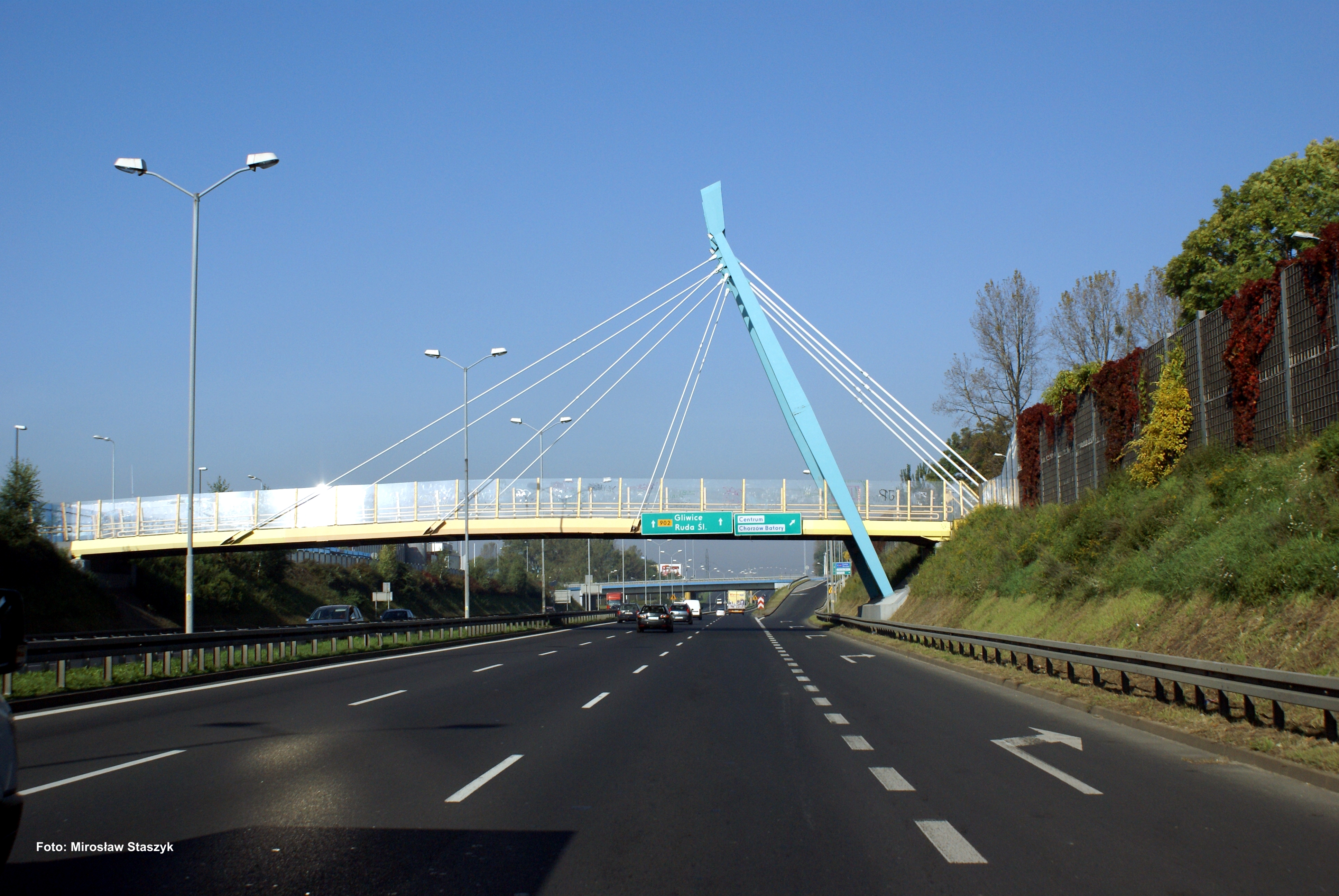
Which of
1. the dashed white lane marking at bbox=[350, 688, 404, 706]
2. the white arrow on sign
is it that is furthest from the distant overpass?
the white arrow on sign

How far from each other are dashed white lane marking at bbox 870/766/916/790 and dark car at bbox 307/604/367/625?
1183 inches

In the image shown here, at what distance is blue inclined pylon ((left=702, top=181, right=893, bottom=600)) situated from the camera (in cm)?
4334

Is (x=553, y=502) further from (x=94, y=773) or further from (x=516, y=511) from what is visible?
(x=94, y=773)

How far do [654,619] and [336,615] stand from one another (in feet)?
55.6

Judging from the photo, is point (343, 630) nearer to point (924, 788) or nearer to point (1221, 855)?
point (924, 788)

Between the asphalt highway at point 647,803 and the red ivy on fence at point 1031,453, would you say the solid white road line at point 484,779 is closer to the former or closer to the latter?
the asphalt highway at point 647,803

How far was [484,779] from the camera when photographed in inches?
350

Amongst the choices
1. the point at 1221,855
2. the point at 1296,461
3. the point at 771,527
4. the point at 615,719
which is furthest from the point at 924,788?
the point at 771,527

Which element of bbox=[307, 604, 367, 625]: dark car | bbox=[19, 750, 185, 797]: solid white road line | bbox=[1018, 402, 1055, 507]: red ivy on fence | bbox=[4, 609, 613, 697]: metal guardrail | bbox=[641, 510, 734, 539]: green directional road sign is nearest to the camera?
bbox=[19, 750, 185, 797]: solid white road line

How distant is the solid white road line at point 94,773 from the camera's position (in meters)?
8.27

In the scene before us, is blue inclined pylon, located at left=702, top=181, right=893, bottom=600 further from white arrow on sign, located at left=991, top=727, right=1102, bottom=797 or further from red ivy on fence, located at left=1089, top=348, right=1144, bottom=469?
white arrow on sign, located at left=991, top=727, right=1102, bottom=797

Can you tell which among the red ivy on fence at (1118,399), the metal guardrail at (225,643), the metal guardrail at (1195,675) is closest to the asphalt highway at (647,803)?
the metal guardrail at (1195,675)

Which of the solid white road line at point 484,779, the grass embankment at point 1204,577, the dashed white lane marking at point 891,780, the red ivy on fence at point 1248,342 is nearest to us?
the solid white road line at point 484,779

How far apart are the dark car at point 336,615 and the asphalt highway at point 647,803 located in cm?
2231
